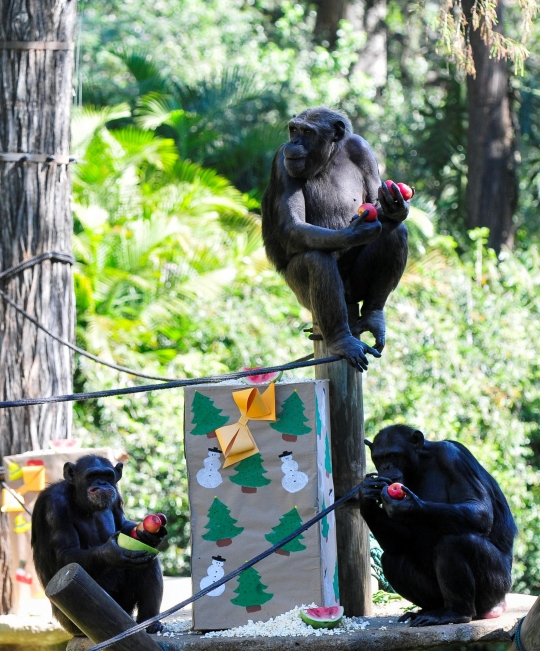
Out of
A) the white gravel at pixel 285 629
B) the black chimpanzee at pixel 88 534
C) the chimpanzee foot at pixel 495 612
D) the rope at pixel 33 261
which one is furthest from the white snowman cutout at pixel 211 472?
the rope at pixel 33 261

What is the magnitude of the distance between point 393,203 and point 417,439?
128cm

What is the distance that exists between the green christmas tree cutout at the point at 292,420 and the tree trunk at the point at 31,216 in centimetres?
288

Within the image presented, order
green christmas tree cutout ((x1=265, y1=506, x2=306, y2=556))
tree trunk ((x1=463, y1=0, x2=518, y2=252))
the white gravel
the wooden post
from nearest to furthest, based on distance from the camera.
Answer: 1. the white gravel
2. green christmas tree cutout ((x1=265, y1=506, x2=306, y2=556))
3. the wooden post
4. tree trunk ((x1=463, y1=0, x2=518, y2=252))

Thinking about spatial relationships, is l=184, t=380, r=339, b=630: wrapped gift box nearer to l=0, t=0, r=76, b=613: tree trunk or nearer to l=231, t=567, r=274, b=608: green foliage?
l=231, t=567, r=274, b=608: green foliage

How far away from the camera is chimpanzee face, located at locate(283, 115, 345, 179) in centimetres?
529

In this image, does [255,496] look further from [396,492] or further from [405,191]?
[405,191]

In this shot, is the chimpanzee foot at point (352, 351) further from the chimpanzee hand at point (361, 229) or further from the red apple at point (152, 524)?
the red apple at point (152, 524)

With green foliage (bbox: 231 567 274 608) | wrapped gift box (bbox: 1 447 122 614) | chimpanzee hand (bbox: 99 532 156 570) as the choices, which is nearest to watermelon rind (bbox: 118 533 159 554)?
chimpanzee hand (bbox: 99 532 156 570)

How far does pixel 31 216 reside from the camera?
7262 mm

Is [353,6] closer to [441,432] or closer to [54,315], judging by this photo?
[441,432]

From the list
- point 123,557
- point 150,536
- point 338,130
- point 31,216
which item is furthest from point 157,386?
point 31,216

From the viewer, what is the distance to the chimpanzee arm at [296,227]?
16.5 ft

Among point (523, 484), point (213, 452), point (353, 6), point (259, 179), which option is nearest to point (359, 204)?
point (213, 452)

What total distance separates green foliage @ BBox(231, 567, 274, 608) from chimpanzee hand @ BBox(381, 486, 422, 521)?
0.74 m
